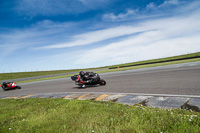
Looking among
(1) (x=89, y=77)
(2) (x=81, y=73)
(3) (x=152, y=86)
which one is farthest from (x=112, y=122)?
(2) (x=81, y=73)

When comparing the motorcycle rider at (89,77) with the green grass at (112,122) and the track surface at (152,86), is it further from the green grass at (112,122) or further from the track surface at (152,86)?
the green grass at (112,122)

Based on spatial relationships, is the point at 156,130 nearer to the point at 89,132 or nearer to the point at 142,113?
the point at 142,113

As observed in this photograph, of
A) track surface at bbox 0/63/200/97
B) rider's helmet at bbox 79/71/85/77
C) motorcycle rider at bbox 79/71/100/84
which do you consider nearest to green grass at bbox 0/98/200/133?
track surface at bbox 0/63/200/97

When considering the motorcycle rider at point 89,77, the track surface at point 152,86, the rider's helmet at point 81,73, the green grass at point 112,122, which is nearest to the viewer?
the green grass at point 112,122

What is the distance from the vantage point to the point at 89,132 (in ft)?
10.2

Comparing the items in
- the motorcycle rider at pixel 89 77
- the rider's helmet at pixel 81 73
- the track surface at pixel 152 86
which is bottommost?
the track surface at pixel 152 86

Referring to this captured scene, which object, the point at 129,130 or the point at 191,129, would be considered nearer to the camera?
the point at 191,129

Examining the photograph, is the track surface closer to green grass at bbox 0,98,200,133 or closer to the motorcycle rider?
the motorcycle rider

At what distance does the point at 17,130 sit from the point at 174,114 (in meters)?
3.94

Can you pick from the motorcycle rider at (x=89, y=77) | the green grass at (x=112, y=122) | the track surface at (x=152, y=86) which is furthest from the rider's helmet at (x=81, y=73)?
the green grass at (x=112, y=122)

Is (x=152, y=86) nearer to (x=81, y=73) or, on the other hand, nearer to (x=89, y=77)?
(x=89, y=77)

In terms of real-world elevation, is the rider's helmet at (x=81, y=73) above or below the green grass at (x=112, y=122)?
above

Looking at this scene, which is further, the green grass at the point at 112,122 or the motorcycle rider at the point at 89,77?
the motorcycle rider at the point at 89,77

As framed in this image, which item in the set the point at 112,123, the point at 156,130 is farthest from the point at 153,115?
the point at 112,123
